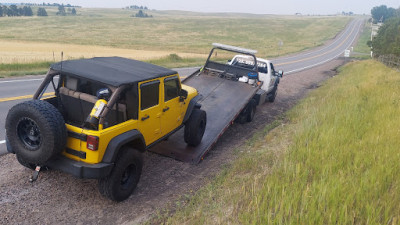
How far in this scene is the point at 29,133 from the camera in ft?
14.7

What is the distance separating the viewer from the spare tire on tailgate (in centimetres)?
416

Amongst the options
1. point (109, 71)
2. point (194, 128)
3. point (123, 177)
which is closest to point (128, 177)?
point (123, 177)

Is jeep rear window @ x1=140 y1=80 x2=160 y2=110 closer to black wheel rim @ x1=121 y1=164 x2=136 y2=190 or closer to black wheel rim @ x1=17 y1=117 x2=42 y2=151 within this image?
black wheel rim @ x1=121 y1=164 x2=136 y2=190

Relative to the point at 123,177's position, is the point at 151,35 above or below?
above

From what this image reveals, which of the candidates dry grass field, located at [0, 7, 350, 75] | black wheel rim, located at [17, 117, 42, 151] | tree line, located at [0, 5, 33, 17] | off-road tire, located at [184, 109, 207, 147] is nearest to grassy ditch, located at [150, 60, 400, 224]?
off-road tire, located at [184, 109, 207, 147]

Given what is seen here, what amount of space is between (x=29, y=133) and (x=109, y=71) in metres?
1.54

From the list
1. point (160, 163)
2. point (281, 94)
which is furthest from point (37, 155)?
point (281, 94)

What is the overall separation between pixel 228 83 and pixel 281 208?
6.95 meters

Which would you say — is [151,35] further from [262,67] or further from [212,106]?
[212,106]

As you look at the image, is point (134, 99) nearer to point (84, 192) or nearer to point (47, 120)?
point (47, 120)

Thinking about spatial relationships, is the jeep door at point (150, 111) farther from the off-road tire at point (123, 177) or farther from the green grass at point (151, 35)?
the green grass at point (151, 35)

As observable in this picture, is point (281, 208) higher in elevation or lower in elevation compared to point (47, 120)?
lower

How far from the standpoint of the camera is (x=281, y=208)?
355 centimetres

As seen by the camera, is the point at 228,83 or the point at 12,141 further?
the point at 228,83
